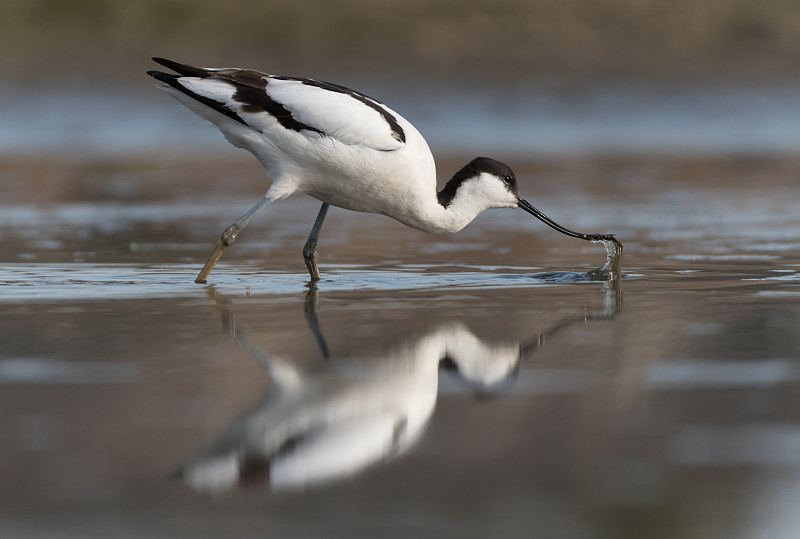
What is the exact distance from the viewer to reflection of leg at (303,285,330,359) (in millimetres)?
5307

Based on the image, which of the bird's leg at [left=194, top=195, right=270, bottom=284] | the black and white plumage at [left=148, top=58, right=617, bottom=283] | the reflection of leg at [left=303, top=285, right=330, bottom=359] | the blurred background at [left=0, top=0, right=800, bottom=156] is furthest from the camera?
the blurred background at [left=0, top=0, right=800, bottom=156]

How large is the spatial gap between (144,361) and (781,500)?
2.59 meters

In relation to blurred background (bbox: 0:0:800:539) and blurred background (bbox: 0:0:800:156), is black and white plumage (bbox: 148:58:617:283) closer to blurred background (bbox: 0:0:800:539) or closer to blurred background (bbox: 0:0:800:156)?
blurred background (bbox: 0:0:800:539)

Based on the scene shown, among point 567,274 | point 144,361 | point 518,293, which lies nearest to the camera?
point 144,361

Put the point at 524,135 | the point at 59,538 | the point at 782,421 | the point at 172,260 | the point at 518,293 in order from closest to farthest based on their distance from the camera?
1. the point at 59,538
2. the point at 782,421
3. the point at 518,293
4. the point at 172,260
5. the point at 524,135

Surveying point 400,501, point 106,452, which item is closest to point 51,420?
point 106,452

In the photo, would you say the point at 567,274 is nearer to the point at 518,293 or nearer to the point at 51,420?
the point at 518,293

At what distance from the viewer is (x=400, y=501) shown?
10.9 feet

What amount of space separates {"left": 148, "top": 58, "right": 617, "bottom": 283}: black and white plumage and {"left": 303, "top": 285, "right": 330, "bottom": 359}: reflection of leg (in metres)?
0.65

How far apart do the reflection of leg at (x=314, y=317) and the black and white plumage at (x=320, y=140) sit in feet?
2.12

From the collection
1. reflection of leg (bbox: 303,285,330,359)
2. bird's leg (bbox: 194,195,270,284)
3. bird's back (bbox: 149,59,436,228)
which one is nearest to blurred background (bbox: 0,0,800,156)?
bird's leg (bbox: 194,195,270,284)

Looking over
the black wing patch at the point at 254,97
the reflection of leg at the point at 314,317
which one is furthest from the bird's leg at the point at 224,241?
the reflection of leg at the point at 314,317

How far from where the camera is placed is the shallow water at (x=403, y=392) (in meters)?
3.27

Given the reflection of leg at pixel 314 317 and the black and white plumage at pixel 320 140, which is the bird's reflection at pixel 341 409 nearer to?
the reflection of leg at pixel 314 317
